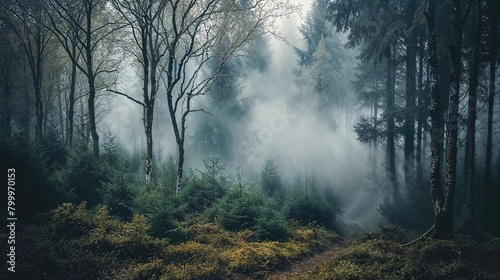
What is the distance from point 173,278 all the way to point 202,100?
1232 inches

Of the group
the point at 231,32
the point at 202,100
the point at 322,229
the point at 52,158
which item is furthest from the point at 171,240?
the point at 202,100

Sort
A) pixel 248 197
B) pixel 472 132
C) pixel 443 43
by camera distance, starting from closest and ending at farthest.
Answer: pixel 472 132 → pixel 248 197 → pixel 443 43

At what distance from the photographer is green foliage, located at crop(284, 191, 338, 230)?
16672 mm

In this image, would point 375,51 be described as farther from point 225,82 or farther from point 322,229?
point 225,82

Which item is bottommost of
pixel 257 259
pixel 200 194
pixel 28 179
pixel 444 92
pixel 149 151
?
pixel 257 259

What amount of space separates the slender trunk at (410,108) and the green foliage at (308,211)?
5.87m

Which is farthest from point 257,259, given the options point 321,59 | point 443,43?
point 321,59

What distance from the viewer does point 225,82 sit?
33.8 metres

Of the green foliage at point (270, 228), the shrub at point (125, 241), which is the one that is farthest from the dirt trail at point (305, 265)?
the shrub at point (125, 241)

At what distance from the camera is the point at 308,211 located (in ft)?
55.0

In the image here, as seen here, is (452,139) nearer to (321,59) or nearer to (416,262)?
(416,262)

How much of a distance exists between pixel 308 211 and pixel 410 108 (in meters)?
9.36

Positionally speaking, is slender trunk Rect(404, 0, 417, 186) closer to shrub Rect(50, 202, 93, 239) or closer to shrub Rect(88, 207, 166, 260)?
shrub Rect(88, 207, 166, 260)

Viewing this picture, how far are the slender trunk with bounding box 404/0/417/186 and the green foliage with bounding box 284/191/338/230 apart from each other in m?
5.87
